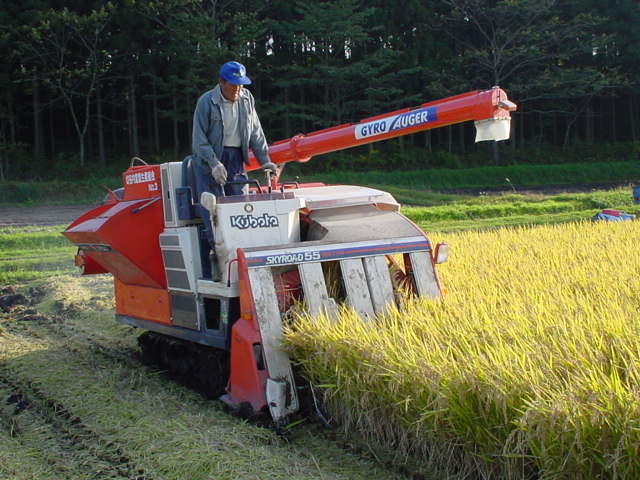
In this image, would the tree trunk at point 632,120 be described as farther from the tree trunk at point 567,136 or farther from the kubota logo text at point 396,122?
the kubota logo text at point 396,122

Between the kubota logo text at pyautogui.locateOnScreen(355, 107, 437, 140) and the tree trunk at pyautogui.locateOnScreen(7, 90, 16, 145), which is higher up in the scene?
the tree trunk at pyautogui.locateOnScreen(7, 90, 16, 145)

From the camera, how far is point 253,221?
6109mm

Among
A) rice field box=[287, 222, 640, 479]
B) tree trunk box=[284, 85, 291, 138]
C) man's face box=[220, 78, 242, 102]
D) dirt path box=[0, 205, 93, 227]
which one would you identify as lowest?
rice field box=[287, 222, 640, 479]

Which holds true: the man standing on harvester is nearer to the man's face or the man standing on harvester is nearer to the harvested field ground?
the man's face

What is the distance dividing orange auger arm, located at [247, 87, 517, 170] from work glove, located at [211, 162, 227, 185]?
4.21 ft

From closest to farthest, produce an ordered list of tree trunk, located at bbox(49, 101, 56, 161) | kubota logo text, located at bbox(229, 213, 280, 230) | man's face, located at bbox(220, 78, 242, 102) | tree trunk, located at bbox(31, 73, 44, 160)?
kubota logo text, located at bbox(229, 213, 280, 230) < man's face, located at bbox(220, 78, 242, 102) < tree trunk, located at bbox(31, 73, 44, 160) < tree trunk, located at bbox(49, 101, 56, 161)

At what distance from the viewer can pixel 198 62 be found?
3269 cm

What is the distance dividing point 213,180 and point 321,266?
4.13 ft

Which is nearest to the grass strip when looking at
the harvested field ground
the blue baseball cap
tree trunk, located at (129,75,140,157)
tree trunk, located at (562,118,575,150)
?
the harvested field ground

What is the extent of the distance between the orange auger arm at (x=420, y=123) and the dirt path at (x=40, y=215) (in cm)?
1544

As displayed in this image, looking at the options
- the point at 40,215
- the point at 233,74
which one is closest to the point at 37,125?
the point at 40,215

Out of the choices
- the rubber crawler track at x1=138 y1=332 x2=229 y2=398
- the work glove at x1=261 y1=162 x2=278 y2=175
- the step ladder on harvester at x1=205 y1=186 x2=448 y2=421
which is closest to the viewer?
the step ladder on harvester at x1=205 y1=186 x2=448 y2=421

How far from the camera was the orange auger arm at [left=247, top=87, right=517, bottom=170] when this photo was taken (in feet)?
21.1

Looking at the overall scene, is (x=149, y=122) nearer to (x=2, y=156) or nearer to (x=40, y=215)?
(x=2, y=156)
